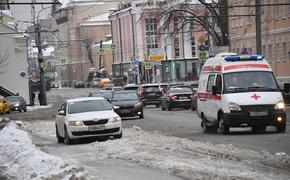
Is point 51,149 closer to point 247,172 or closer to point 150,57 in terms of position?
point 247,172

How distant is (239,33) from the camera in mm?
69250

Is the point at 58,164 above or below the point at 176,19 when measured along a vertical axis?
below

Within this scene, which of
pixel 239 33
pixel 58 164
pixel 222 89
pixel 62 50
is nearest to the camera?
pixel 58 164

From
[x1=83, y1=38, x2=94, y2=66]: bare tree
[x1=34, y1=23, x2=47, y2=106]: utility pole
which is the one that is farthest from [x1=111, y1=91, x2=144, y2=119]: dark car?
[x1=83, y1=38, x2=94, y2=66]: bare tree

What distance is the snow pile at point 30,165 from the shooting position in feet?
40.8

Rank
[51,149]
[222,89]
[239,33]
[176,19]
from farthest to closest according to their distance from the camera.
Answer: [239,33] → [176,19] → [222,89] → [51,149]

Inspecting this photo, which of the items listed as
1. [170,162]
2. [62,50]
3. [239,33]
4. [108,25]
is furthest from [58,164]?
[62,50]

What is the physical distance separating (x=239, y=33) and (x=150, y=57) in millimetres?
22613

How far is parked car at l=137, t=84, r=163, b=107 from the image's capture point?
54.1 metres

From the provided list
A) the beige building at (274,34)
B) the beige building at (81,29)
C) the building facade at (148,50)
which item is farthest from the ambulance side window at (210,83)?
the beige building at (81,29)

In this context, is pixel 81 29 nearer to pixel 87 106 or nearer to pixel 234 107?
pixel 87 106

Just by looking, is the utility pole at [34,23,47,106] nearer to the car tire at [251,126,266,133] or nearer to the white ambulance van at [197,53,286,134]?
the white ambulance van at [197,53,286,134]

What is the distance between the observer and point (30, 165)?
45.4 ft

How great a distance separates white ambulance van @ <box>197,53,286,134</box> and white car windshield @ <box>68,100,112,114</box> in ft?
11.0
